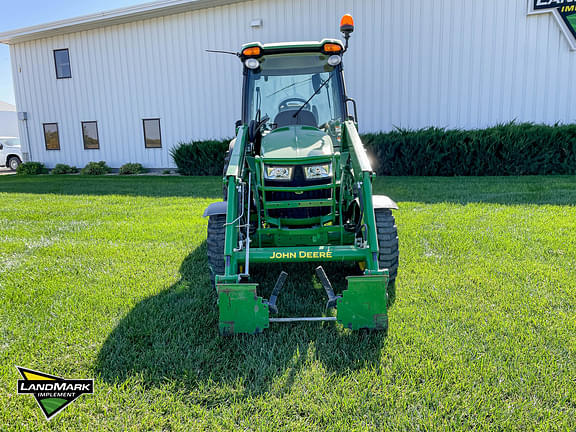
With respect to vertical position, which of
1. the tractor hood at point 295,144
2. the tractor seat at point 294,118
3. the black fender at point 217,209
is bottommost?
the black fender at point 217,209

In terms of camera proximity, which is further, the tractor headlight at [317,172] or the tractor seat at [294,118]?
the tractor seat at [294,118]

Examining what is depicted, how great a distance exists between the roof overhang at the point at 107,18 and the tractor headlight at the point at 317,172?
12.8 meters

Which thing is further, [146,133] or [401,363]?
[146,133]

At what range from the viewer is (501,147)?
10.8 meters

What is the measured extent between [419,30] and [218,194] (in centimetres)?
851

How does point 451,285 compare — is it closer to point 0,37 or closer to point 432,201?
point 432,201

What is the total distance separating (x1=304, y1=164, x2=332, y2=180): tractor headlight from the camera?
3.35 metres

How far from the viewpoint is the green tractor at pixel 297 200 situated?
9.28 ft

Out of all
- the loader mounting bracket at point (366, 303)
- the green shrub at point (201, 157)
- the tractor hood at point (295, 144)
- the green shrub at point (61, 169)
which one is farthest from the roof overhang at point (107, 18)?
the loader mounting bracket at point (366, 303)

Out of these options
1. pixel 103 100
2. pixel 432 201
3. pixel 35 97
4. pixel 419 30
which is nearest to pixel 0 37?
pixel 35 97

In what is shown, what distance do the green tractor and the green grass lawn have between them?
0.84 ft

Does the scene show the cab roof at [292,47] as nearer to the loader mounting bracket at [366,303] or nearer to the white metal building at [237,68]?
the loader mounting bracket at [366,303]

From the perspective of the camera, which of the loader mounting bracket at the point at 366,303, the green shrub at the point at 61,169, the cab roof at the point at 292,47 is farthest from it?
the green shrub at the point at 61,169

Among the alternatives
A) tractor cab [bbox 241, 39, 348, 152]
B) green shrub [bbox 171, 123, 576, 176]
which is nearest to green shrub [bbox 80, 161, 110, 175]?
green shrub [bbox 171, 123, 576, 176]
